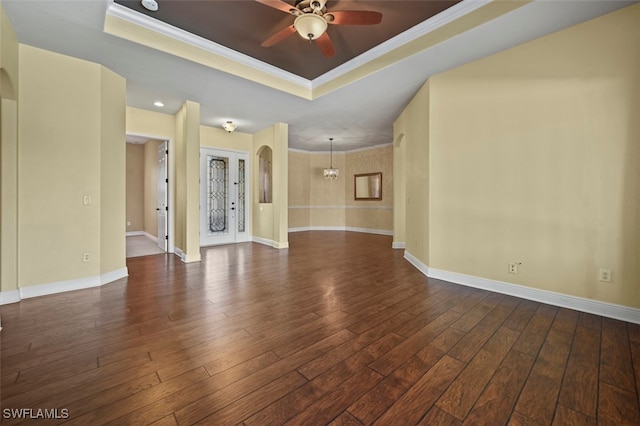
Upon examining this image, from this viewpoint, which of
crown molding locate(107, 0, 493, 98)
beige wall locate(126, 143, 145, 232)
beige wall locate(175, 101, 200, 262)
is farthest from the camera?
beige wall locate(126, 143, 145, 232)

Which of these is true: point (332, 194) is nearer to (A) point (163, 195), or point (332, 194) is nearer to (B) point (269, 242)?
(B) point (269, 242)

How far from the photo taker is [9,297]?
298 cm

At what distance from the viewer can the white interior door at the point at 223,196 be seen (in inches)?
263

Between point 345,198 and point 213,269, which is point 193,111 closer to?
point 213,269

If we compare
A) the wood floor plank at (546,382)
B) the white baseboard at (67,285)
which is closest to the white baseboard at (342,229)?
the white baseboard at (67,285)

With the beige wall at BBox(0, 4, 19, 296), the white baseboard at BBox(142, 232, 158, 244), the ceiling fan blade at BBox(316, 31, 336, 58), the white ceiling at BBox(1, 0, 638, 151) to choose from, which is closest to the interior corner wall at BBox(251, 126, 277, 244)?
the white ceiling at BBox(1, 0, 638, 151)

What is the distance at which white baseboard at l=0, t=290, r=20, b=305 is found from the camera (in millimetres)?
2938

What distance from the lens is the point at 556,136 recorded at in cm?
292

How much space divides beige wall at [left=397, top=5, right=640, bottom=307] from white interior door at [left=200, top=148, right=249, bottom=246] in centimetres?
505

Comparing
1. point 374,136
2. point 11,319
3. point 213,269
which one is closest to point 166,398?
point 11,319

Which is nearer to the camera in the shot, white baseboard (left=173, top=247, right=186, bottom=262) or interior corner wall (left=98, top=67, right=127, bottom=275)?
interior corner wall (left=98, top=67, right=127, bottom=275)

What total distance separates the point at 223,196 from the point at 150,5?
4617mm

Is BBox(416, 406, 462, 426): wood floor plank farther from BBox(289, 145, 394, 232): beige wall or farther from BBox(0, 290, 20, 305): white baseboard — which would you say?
BBox(289, 145, 394, 232): beige wall

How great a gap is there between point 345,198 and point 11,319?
29.4 ft
